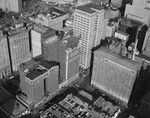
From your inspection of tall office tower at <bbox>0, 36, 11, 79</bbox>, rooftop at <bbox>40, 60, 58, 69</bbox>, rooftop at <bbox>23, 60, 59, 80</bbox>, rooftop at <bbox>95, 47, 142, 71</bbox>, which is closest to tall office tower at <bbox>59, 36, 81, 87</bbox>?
rooftop at <bbox>40, 60, 58, 69</bbox>

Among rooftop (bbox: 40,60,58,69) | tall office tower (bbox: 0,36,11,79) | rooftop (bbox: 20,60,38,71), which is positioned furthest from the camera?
tall office tower (bbox: 0,36,11,79)

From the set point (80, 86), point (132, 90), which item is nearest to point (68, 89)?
point (80, 86)

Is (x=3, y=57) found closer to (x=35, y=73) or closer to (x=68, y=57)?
(x=35, y=73)

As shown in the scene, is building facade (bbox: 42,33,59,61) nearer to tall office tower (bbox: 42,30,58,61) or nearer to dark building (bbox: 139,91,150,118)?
tall office tower (bbox: 42,30,58,61)

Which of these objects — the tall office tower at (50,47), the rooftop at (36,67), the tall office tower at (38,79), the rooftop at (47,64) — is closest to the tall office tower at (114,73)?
the tall office tower at (50,47)

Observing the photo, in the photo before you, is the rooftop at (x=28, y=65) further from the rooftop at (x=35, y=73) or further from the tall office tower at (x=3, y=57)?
the tall office tower at (x=3, y=57)

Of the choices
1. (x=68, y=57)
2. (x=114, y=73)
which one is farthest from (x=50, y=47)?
(x=114, y=73)
